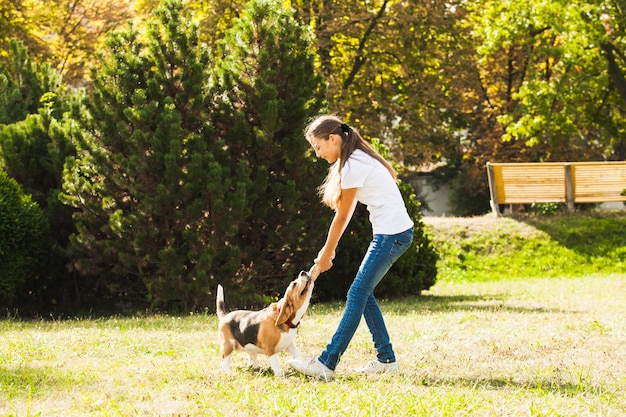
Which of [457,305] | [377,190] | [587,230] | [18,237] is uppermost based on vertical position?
[377,190]

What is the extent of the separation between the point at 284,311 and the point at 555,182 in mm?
18334

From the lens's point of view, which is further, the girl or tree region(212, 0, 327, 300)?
tree region(212, 0, 327, 300)

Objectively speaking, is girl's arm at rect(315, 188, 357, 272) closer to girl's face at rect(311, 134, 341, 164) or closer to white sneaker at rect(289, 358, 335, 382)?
girl's face at rect(311, 134, 341, 164)

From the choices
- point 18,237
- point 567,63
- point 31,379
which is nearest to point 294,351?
point 31,379

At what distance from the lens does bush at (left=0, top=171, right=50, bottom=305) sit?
12047 mm

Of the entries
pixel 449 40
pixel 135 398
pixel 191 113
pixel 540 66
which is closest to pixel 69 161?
pixel 191 113

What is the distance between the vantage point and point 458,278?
20562 mm

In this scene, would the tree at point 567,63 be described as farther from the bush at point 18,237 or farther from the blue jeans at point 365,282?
the blue jeans at point 365,282

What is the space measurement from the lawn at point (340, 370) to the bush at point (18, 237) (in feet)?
4.65

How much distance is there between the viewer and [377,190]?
6.13 metres

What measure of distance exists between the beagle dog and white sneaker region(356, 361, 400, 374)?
1.80 ft

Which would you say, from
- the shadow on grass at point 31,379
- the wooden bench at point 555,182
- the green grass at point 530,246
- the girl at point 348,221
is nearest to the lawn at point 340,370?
the shadow on grass at point 31,379

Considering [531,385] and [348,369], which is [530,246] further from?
[531,385]

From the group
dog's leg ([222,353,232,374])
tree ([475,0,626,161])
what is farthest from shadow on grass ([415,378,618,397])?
tree ([475,0,626,161])
